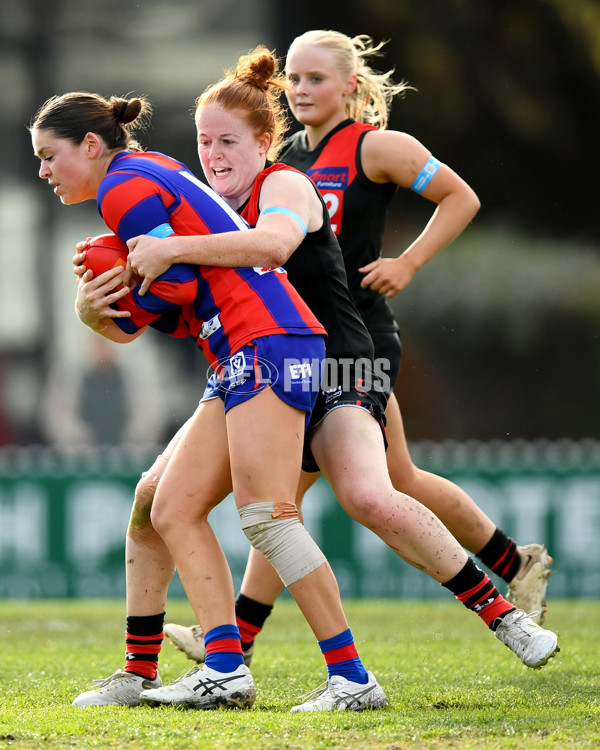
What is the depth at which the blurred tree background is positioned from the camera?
1099cm

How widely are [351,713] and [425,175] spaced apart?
2103 millimetres

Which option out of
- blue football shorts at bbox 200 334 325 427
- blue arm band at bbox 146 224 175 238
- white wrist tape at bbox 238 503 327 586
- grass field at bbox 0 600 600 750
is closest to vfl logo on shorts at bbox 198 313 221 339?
blue football shorts at bbox 200 334 325 427

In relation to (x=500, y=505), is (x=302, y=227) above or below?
above

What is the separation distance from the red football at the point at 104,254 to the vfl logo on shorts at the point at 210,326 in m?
0.31

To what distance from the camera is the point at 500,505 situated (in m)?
8.26

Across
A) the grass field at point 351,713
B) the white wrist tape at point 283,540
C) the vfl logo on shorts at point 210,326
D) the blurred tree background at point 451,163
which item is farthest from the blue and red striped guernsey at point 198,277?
the blurred tree background at point 451,163

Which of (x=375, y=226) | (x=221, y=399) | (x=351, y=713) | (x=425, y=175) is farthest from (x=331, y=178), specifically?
(x=351, y=713)

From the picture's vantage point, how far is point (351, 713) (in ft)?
10.9

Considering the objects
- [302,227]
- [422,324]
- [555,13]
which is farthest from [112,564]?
[555,13]

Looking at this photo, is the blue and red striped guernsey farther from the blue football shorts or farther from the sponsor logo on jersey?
the sponsor logo on jersey

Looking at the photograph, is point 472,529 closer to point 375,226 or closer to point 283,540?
point 375,226

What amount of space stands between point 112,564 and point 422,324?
406cm

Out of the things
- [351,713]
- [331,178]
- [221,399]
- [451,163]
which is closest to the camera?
[351,713]

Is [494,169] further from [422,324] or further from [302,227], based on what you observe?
[302,227]
